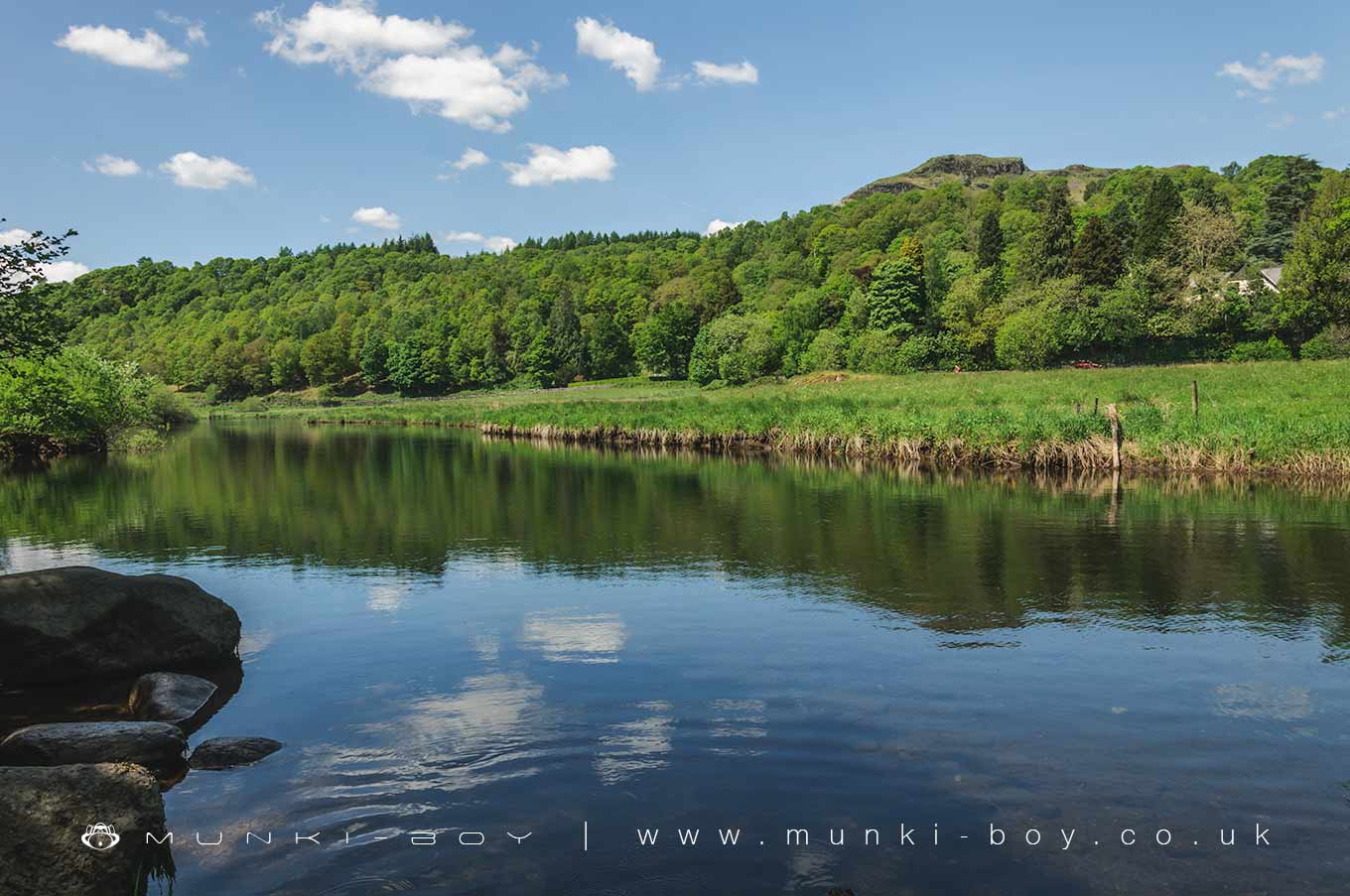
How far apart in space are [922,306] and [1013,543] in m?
93.9

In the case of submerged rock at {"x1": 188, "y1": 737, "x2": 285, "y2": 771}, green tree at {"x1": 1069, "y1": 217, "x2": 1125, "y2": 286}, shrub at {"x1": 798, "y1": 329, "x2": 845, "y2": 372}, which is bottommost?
submerged rock at {"x1": 188, "y1": 737, "x2": 285, "y2": 771}

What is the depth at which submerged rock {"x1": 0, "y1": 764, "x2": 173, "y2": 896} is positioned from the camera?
6527 mm

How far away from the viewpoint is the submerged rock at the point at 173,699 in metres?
11.0

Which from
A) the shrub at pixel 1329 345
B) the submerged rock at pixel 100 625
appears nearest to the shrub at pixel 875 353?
the shrub at pixel 1329 345

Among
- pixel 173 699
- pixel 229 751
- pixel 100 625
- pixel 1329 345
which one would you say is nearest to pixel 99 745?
pixel 229 751

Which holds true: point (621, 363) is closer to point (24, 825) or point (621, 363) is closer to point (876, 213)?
point (876, 213)

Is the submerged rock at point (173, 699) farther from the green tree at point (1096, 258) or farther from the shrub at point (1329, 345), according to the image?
the green tree at point (1096, 258)

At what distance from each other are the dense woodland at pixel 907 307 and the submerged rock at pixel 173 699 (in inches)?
496

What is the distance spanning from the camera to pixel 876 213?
188m

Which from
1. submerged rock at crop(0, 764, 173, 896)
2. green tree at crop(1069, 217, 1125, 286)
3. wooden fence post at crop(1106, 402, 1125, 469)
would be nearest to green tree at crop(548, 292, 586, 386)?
green tree at crop(1069, 217, 1125, 286)

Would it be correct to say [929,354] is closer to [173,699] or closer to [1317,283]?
[1317,283]

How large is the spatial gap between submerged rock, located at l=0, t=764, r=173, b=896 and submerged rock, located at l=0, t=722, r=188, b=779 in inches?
83.6

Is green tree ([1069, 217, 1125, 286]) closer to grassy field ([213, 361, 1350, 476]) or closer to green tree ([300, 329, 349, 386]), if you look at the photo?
grassy field ([213, 361, 1350, 476])

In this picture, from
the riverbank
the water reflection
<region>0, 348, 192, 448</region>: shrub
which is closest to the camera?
the water reflection
